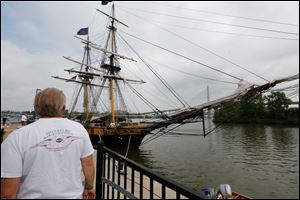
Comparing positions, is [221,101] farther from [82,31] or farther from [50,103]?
[82,31]

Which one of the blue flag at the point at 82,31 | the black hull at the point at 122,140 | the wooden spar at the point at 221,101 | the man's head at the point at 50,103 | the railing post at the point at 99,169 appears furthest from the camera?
the blue flag at the point at 82,31

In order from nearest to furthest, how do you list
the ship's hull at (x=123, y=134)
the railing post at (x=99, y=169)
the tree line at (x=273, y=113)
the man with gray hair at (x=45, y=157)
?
the man with gray hair at (x=45, y=157) < the railing post at (x=99, y=169) < the ship's hull at (x=123, y=134) < the tree line at (x=273, y=113)

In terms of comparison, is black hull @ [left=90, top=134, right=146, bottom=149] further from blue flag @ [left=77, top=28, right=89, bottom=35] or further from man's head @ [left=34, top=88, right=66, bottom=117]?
man's head @ [left=34, top=88, right=66, bottom=117]

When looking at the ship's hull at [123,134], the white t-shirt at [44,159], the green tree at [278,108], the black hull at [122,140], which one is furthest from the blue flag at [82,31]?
the green tree at [278,108]

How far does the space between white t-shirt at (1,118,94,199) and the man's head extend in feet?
0.26

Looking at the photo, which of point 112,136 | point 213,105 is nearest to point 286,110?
point 112,136

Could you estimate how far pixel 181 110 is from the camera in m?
14.2

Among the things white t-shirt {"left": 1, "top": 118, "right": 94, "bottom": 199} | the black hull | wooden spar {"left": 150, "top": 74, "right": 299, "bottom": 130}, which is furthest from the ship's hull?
white t-shirt {"left": 1, "top": 118, "right": 94, "bottom": 199}

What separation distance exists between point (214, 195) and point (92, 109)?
33045 mm

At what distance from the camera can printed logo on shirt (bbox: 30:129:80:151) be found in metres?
1.66

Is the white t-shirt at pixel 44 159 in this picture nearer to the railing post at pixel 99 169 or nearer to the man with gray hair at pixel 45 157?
the man with gray hair at pixel 45 157

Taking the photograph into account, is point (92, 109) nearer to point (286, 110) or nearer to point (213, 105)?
point (213, 105)

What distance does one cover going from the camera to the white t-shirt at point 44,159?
5.22 ft

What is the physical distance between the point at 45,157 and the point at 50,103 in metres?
0.42
